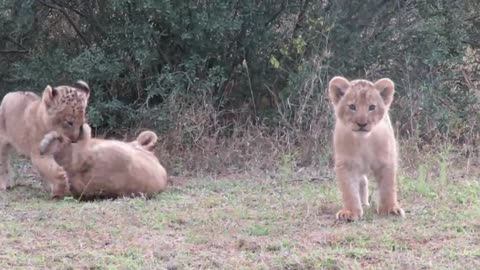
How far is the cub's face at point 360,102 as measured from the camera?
6.19 meters

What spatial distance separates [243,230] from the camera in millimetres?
6137

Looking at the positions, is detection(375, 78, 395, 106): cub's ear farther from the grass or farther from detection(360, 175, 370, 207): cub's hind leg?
the grass

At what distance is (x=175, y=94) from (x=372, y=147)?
373 centimetres

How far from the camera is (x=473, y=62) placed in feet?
36.6

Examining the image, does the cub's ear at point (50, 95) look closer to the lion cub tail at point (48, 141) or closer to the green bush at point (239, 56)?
the lion cub tail at point (48, 141)

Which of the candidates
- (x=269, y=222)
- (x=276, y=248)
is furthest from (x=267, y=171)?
(x=276, y=248)

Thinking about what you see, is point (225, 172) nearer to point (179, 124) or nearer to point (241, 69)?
point (179, 124)

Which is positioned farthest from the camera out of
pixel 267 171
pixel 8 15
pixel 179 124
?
pixel 8 15

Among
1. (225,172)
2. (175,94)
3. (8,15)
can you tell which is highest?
(8,15)

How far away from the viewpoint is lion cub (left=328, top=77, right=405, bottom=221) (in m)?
6.24

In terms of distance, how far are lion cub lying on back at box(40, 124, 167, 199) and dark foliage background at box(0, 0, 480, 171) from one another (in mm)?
1842

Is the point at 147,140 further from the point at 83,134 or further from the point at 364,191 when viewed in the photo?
the point at 364,191

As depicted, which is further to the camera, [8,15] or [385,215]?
[8,15]

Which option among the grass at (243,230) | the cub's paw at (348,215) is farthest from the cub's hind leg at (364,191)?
the cub's paw at (348,215)
